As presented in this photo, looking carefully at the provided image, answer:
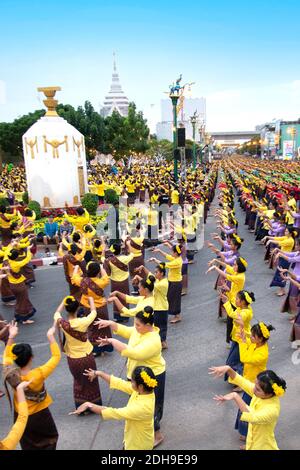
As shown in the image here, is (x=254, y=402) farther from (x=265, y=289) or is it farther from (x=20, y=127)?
(x=20, y=127)

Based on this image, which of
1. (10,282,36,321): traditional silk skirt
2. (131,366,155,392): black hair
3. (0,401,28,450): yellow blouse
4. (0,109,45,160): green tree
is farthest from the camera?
(0,109,45,160): green tree

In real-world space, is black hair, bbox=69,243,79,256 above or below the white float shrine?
below

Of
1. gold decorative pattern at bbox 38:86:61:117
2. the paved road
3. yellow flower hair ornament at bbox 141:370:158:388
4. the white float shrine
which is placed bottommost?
the paved road

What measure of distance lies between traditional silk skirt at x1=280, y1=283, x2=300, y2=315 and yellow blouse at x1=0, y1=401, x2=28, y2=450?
17.3ft

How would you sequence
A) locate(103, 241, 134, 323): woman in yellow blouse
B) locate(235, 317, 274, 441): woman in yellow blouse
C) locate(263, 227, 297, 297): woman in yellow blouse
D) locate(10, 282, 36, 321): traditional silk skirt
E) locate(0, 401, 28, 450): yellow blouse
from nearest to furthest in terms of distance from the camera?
1. locate(0, 401, 28, 450): yellow blouse
2. locate(235, 317, 274, 441): woman in yellow blouse
3. locate(103, 241, 134, 323): woman in yellow blouse
4. locate(10, 282, 36, 321): traditional silk skirt
5. locate(263, 227, 297, 297): woman in yellow blouse

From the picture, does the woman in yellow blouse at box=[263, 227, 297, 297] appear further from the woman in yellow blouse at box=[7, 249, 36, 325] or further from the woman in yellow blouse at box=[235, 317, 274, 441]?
the woman in yellow blouse at box=[7, 249, 36, 325]

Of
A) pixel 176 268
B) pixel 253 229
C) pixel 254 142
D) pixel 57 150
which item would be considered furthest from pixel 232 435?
pixel 254 142

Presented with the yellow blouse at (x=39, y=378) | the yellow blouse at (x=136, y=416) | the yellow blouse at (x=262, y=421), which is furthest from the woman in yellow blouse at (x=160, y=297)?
the yellow blouse at (x=262, y=421)

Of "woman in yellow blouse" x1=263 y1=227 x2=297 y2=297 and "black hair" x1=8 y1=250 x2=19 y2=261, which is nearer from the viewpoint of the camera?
"black hair" x1=8 y1=250 x2=19 y2=261

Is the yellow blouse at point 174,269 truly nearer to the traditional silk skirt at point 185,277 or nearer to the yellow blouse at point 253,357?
the traditional silk skirt at point 185,277

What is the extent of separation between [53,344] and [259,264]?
8457mm

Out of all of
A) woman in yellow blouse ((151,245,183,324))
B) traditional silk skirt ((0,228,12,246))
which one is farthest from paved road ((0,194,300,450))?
traditional silk skirt ((0,228,12,246))

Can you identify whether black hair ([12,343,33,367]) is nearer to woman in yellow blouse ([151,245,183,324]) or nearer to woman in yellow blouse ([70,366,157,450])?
woman in yellow blouse ([70,366,157,450])

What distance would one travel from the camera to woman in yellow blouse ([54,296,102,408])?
4699 millimetres
